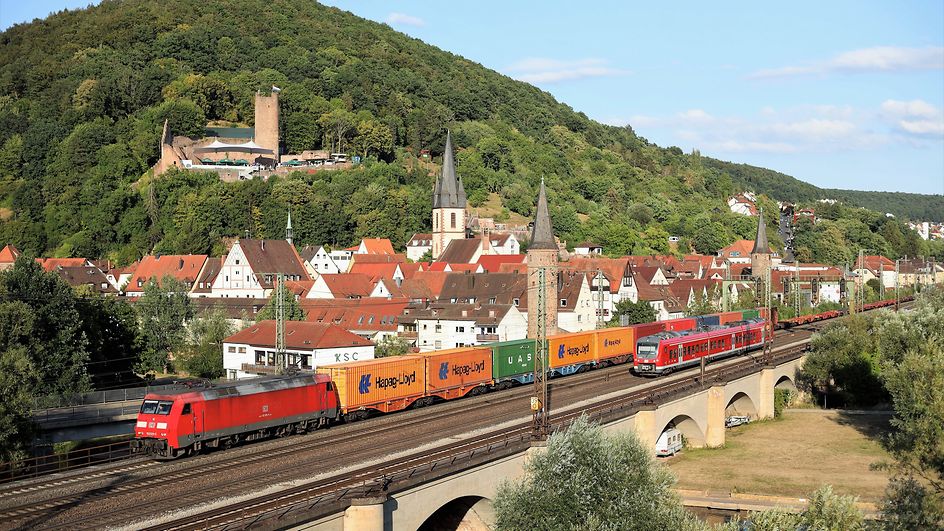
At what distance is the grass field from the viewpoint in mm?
47688

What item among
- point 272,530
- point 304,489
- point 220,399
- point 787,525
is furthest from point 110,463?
point 787,525

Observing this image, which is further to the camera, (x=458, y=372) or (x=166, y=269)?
(x=166, y=269)

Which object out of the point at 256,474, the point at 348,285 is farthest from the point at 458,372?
the point at 348,285

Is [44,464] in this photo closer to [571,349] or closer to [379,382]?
[379,382]

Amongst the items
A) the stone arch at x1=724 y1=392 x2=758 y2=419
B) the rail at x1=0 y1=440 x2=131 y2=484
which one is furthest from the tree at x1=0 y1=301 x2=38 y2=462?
the stone arch at x1=724 y1=392 x2=758 y2=419

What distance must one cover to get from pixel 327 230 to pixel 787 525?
12731 centimetres

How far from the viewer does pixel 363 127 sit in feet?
591

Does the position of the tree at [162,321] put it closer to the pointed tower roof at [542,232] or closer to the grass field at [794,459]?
the pointed tower roof at [542,232]

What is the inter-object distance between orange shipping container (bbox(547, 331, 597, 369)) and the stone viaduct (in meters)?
8.05

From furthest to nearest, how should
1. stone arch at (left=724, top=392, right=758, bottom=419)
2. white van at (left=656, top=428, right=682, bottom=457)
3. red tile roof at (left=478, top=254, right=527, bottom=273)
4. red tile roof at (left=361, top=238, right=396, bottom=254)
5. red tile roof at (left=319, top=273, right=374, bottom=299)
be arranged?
red tile roof at (left=361, top=238, right=396, bottom=254), red tile roof at (left=478, top=254, right=527, bottom=273), red tile roof at (left=319, top=273, right=374, bottom=299), stone arch at (left=724, top=392, right=758, bottom=419), white van at (left=656, top=428, right=682, bottom=457)

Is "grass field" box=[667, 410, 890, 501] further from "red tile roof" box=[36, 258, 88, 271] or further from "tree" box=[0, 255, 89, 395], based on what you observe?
"red tile roof" box=[36, 258, 88, 271]

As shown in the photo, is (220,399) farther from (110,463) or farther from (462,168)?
(462,168)

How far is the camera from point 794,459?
2122 inches

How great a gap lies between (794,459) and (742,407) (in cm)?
1246
